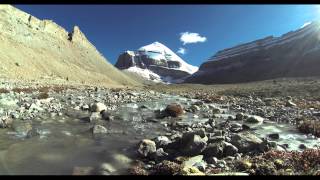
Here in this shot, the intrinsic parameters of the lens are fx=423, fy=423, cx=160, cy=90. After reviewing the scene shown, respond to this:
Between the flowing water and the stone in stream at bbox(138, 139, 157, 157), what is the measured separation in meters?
0.41

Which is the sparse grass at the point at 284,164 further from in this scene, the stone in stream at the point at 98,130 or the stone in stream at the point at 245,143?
the stone in stream at the point at 98,130

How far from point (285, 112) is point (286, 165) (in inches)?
797

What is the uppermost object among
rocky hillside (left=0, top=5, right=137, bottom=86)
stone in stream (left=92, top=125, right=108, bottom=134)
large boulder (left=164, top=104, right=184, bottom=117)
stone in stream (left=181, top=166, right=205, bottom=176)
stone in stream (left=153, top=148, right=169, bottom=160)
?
rocky hillside (left=0, top=5, right=137, bottom=86)

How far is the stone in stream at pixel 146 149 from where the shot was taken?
52.5 ft

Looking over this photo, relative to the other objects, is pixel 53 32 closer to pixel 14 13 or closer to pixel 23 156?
pixel 14 13

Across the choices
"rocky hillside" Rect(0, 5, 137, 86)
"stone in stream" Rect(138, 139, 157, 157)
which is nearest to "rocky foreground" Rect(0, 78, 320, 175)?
"stone in stream" Rect(138, 139, 157, 157)

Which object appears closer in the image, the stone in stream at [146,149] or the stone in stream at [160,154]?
the stone in stream at [160,154]

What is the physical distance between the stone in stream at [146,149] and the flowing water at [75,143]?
409 millimetres

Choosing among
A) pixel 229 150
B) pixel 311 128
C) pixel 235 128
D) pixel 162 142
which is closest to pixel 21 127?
pixel 162 142

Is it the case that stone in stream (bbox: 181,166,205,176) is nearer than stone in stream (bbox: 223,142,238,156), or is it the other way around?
stone in stream (bbox: 181,166,205,176)

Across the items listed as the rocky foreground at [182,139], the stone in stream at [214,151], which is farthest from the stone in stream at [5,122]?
the stone in stream at [214,151]

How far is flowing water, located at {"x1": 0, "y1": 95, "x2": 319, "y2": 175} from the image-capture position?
14315 mm

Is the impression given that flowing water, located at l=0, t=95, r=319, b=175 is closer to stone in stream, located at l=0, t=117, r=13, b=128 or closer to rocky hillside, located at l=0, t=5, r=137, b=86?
stone in stream, located at l=0, t=117, r=13, b=128

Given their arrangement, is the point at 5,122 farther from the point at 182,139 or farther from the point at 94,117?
the point at 182,139
